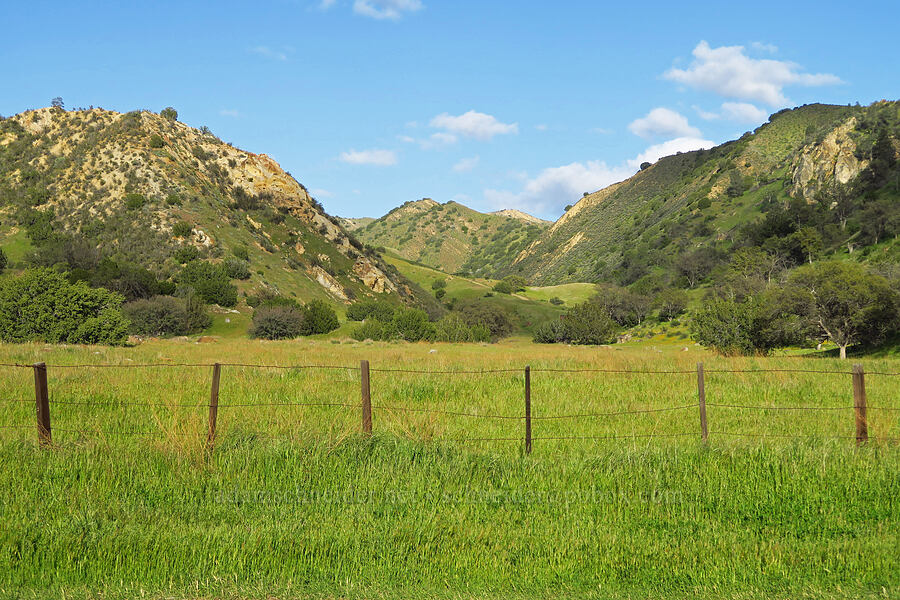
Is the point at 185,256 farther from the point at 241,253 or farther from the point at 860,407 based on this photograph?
the point at 860,407

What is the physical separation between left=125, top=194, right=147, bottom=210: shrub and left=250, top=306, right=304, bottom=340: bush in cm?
2998

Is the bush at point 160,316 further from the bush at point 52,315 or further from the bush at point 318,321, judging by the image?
the bush at point 52,315

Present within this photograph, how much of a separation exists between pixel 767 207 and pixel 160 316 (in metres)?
120

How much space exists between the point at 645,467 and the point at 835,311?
42.7m

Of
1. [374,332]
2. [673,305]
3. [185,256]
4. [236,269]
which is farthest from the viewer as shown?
[673,305]

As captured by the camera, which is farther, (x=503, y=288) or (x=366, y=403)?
(x=503, y=288)

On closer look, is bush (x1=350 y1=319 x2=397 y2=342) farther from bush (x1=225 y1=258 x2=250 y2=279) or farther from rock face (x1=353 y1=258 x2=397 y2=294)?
rock face (x1=353 y1=258 x2=397 y2=294)

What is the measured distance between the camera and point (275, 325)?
52.0m

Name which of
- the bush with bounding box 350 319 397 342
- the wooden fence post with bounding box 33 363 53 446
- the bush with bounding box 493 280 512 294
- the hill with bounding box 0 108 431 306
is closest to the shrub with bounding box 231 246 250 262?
the hill with bounding box 0 108 431 306

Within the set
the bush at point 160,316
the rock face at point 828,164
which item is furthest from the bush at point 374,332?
the rock face at point 828,164

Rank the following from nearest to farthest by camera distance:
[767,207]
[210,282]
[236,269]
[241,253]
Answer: [210,282] < [236,269] < [241,253] < [767,207]

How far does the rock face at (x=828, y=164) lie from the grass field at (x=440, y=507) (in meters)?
125

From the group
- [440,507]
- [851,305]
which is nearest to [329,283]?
[851,305]

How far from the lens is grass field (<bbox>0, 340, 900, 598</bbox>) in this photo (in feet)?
19.1
